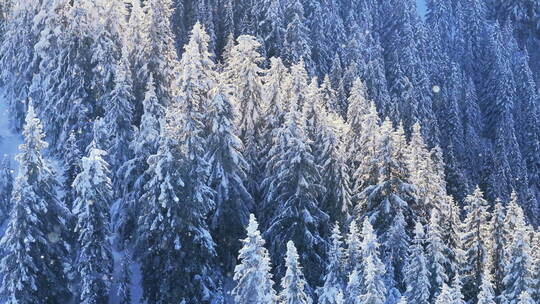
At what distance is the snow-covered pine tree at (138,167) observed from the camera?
3366 centimetres

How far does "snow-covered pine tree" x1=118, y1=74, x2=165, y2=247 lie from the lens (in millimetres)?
33656

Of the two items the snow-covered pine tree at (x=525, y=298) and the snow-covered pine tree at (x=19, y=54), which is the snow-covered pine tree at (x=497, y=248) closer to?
the snow-covered pine tree at (x=525, y=298)

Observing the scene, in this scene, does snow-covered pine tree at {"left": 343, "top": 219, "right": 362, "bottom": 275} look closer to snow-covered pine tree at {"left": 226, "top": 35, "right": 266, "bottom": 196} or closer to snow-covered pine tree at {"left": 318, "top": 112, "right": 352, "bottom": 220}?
snow-covered pine tree at {"left": 318, "top": 112, "right": 352, "bottom": 220}

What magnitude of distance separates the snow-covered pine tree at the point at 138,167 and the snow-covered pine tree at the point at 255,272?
28.6ft

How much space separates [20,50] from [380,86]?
37017 millimetres

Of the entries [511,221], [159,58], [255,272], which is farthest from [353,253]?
[159,58]

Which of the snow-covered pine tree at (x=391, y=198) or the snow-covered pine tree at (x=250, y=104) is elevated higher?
the snow-covered pine tree at (x=250, y=104)

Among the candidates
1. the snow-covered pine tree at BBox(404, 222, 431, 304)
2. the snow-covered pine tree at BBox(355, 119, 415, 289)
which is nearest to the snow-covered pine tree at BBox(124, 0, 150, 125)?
the snow-covered pine tree at BBox(355, 119, 415, 289)

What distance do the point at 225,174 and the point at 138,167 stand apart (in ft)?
16.2

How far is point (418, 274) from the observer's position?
30750 millimetres

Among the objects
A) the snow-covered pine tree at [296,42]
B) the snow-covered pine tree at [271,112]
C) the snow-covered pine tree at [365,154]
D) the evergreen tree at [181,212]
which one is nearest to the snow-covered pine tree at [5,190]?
the evergreen tree at [181,212]

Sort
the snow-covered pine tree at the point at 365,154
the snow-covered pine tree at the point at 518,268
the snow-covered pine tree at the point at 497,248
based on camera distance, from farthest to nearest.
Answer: the snow-covered pine tree at the point at 365,154 → the snow-covered pine tree at the point at 497,248 → the snow-covered pine tree at the point at 518,268

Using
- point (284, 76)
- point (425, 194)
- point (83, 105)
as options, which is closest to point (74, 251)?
point (83, 105)

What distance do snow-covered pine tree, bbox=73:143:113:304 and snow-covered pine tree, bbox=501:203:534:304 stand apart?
2027 cm
